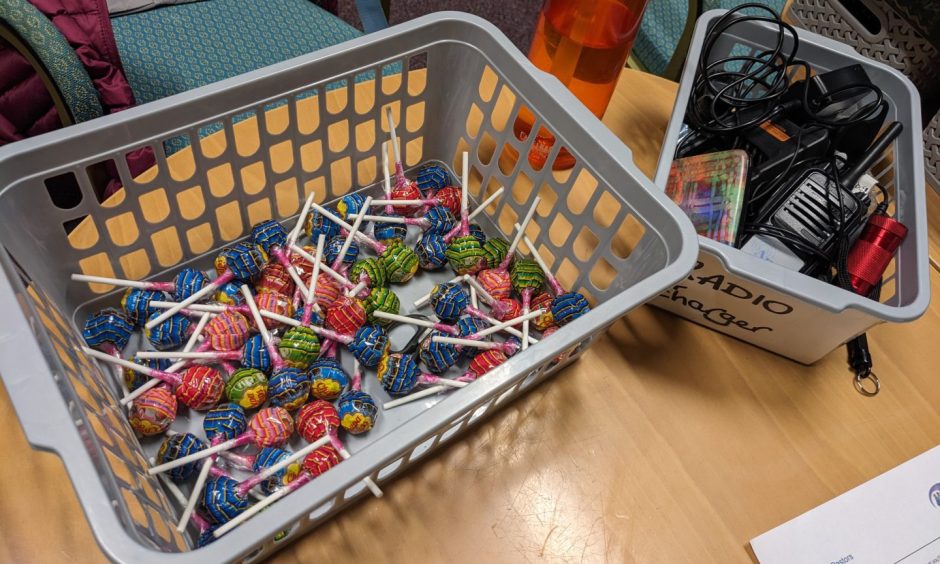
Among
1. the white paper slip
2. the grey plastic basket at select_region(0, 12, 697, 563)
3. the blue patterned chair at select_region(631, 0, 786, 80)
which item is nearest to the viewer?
the grey plastic basket at select_region(0, 12, 697, 563)

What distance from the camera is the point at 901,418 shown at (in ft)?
2.38

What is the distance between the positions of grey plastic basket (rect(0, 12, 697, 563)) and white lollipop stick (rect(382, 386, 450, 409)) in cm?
2

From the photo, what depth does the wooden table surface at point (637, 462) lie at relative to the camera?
1.85ft

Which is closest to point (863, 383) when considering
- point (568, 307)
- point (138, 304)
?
point (568, 307)

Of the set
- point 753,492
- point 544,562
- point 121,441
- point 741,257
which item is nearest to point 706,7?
point 741,257

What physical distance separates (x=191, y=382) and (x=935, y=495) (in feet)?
2.59

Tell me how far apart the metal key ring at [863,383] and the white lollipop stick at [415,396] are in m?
0.50

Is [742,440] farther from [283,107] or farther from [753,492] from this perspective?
[283,107]

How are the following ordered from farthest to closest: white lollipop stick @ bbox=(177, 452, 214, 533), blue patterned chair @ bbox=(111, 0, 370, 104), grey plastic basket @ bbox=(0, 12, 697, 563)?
1. blue patterned chair @ bbox=(111, 0, 370, 104)
2. white lollipop stick @ bbox=(177, 452, 214, 533)
3. grey plastic basket @ bbox=(0, 12, 697, 563)

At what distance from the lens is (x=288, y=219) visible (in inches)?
30.2

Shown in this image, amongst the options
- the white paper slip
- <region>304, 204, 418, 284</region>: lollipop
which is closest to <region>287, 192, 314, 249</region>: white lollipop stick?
<region>304, 204, 418, 284</region>: lollipop

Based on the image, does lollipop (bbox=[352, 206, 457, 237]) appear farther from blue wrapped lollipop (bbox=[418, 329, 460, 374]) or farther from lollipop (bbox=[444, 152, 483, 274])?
blue wrapped lollipop (bbox=[418, 329, 460, 374])

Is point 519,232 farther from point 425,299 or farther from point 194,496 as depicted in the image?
point 194,496

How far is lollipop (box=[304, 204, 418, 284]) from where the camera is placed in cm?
71
